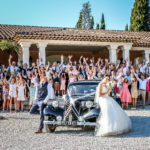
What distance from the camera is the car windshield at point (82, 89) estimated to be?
851 centimetres

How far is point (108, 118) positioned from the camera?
266 inches

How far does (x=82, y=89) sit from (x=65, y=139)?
2.55 metres

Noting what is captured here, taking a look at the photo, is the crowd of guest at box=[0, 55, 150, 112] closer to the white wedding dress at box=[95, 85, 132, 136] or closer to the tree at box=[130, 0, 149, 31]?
the white wedding dress at box=[95, 85, 132, 136]

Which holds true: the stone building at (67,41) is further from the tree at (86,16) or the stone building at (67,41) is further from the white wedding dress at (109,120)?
the tree at (86,16)

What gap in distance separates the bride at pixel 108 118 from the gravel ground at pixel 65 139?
20cm

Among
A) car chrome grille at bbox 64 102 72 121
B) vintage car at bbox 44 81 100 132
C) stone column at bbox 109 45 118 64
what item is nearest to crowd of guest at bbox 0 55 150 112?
stone column at bbox 109 45 118 64

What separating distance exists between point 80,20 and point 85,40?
133 feet

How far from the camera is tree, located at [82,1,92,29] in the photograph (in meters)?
57.0

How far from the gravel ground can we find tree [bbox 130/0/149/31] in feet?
103

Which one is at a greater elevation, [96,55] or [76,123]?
[96,55]

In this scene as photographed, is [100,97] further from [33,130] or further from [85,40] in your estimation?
[85,40]

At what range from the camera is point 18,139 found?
643 centimetres

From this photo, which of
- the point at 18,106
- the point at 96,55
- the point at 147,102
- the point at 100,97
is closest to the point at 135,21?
the point at 96,55

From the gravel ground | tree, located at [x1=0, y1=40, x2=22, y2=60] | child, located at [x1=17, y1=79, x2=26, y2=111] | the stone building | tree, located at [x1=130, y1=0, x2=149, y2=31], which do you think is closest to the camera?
the gravel ground
